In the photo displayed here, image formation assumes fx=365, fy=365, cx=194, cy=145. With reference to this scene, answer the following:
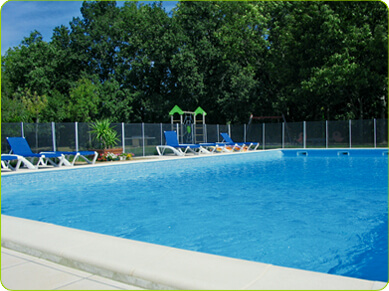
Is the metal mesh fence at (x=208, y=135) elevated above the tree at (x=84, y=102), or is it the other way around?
the tree at (x=84, y=102)

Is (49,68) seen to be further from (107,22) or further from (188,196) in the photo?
(188,196)

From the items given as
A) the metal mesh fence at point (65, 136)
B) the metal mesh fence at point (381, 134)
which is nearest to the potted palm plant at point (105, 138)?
the metal mesh fence at point (65, 136)

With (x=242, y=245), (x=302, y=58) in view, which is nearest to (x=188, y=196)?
(x=242, y=245)

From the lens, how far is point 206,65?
2756 centimetres

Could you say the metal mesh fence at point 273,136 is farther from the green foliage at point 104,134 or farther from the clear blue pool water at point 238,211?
Answer: the clear blue pool water at point 238,211

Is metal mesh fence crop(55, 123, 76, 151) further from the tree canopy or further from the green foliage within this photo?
the tree canopy

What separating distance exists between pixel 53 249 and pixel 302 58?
70.7 feet

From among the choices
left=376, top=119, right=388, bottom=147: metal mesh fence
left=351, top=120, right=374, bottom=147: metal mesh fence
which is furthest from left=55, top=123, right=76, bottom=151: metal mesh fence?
left=376, top=119, right=388, bottom=147: metal mesh fence

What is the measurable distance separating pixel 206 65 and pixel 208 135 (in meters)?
8.26

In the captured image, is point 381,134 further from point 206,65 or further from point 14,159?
point 14,159

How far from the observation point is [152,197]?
22.8ft

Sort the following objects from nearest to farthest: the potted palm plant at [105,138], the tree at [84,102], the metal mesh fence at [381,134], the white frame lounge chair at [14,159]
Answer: the white frame lounge chair at [14,159], the potted palm plant at [105,138], the metal mesh fence at [381,134], the tree at [84,102]

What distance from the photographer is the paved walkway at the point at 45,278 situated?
2.46 metres

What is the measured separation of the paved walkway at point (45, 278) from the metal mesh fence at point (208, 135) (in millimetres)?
10623
